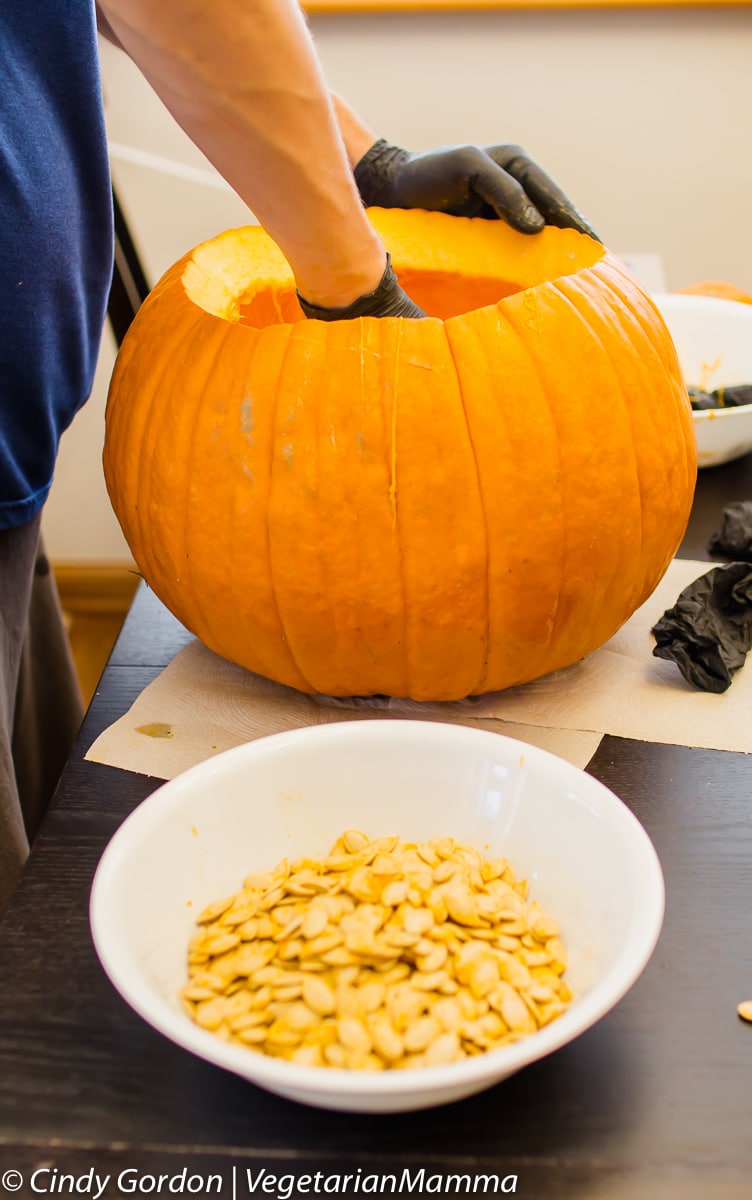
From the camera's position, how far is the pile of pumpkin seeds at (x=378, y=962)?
1.47 feet

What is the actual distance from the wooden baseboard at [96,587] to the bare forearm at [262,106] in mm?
1811

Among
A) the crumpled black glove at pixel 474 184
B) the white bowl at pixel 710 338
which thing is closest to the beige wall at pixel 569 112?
the white bowl at pixel 710 338

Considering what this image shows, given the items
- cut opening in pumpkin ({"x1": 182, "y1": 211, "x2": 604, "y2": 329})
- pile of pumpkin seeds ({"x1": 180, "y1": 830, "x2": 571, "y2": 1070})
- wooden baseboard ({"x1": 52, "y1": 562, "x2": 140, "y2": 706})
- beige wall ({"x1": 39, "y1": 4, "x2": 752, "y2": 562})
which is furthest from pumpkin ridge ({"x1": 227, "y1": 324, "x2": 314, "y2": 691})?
wooden baseboard ({"x1": 52, "y1": 562, "x2": 140, "y2": 706})

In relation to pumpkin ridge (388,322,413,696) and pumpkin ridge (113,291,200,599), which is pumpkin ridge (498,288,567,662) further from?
pumpkin ridge (113,291,200,599)

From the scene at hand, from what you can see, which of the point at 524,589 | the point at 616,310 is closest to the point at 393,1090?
the point at 524,589

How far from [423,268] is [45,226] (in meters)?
Result: 0.34

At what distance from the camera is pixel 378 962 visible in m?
0.48

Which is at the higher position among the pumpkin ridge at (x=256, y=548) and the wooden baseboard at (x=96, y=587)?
the pumpkin ridge at (x=256, y=548)

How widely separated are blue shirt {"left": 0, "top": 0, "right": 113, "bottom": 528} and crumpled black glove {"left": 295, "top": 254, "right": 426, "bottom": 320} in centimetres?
20

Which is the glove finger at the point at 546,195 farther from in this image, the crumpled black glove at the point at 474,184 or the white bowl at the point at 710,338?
the white bowl at the point at 710,338

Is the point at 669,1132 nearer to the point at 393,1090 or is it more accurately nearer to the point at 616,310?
the point at 393,1090

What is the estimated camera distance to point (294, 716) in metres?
0.78

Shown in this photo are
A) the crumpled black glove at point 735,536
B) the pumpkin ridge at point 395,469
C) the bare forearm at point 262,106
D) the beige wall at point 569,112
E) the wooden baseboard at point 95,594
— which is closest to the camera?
the bare forearm at point 262,106

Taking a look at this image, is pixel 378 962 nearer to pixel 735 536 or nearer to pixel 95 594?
pixel 735 536
